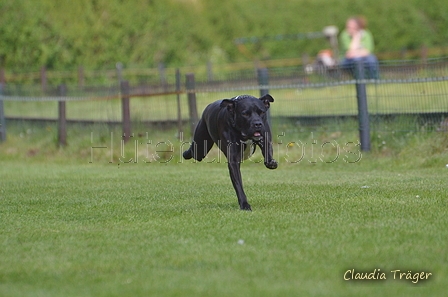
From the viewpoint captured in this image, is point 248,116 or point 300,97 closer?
point 248,116

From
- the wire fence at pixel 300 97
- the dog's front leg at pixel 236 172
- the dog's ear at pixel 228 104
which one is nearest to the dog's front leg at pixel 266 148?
the dog's front leg at pixel 236 172

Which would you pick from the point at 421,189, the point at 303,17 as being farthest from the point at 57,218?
the point at 303,17

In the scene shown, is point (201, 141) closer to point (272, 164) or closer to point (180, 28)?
point (272, 164)

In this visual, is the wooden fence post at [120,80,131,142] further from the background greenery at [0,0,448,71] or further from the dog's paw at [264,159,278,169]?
the background greenery at [0,0,448,71]

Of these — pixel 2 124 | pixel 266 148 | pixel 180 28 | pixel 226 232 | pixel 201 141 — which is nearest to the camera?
pixel 226 232

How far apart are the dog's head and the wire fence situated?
5.15m

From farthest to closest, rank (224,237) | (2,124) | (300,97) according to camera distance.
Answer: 1. (2,124)
2. (300,97)
3. (224,237)

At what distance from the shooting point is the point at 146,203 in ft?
31.2

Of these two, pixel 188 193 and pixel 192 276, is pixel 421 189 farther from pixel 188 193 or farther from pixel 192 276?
pixel 192 276

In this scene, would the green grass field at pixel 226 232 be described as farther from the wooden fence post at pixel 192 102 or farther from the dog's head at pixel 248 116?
the wooden fence post at pixel 192 102

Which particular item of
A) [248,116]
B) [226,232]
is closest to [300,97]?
[248,116]

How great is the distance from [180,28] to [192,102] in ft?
68.8

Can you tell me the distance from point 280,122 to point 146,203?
659 centimetres

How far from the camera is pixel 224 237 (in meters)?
6.97
